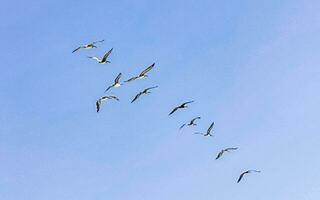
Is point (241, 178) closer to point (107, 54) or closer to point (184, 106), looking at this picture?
point (184, 106)

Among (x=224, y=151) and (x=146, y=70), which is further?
(x=224, y=151)

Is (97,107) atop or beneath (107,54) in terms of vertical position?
beneath

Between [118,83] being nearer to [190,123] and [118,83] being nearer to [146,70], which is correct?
[146,70]

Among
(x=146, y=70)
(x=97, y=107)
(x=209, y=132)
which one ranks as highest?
(x=209, y=132)

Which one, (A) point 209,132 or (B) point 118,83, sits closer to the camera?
(B) point 118,83

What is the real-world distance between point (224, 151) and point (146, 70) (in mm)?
24967

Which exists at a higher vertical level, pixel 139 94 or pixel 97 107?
pixel 139 94

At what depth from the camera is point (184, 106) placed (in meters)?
122

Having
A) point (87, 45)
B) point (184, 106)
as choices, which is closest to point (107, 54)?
point (87, 45)

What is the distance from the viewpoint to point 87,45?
11469 cm

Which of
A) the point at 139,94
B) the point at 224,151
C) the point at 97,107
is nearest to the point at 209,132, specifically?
the point at 224,151

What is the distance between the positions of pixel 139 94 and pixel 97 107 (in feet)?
33.5

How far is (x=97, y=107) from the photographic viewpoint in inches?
4407

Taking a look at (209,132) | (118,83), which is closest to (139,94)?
(118,83)
